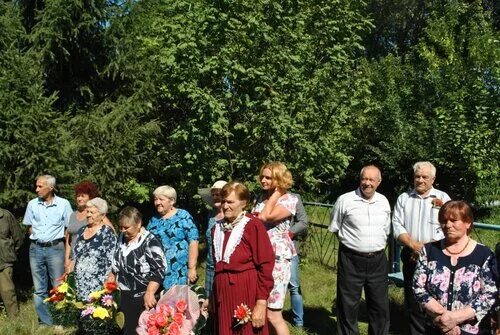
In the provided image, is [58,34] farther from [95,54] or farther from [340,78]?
[340,78]

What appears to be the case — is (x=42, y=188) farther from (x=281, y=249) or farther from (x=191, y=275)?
(x=281, y=249)

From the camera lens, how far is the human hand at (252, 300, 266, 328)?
12.1 ft

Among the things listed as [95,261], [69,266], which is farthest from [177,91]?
[95,261]

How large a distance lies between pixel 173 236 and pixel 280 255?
957 mm

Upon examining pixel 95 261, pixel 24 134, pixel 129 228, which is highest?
pixel 24 134

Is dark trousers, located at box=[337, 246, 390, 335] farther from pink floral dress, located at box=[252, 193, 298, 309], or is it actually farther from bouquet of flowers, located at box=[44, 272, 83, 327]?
bouquet of flowers, located at box=[44, 272, 83, 327]

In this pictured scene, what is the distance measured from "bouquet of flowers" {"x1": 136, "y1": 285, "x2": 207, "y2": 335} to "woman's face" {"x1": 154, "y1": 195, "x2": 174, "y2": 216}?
862mm

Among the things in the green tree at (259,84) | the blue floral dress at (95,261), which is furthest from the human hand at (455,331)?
the green tree at (259,84)

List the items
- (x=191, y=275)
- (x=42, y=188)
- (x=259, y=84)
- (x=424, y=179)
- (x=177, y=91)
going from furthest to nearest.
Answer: (x=177, y=91)
(x=259, y=84)
(x=42, y=188)
(x=191, y=275)
(x=424, y=179)

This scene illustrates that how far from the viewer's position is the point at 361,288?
4.84m

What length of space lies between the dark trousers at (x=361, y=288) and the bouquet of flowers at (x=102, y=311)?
1957 mm

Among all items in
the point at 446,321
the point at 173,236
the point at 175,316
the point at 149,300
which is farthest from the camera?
the point at 173,236

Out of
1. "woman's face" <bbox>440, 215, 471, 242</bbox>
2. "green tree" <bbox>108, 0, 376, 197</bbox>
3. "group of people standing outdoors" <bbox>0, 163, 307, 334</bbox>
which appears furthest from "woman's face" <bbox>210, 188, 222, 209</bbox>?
"woman's face" <bbox>440, 215, 471, 242</bbox>

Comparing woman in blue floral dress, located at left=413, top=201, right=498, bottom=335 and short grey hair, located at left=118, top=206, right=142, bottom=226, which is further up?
short grey hair, located at left=118, top=206, right=142, bottom=226
